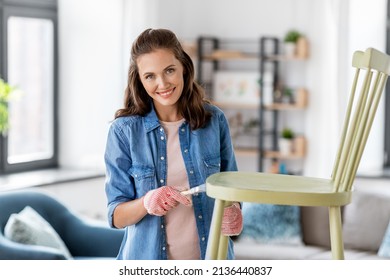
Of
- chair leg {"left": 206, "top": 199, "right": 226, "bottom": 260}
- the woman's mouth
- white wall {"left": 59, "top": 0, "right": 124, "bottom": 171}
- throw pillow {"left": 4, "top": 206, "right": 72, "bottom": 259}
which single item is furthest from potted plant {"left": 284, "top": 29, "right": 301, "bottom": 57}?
chair leg {"left": 206, "top": 199, "right": 226, "bottom": 260}

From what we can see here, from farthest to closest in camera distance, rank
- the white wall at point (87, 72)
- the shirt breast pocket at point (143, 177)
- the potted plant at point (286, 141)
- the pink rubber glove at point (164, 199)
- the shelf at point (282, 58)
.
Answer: the potted plant at point (286, 141)
the shelf at point (282, 58)
the white wall at point (87, 72)
the shirt breast pocket at point (143, 177)
the pink rubber glove at point (164, 199)

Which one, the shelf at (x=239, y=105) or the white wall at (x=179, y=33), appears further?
the shelf at (x=239, y=105)

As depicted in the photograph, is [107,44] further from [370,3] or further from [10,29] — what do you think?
[370,3]

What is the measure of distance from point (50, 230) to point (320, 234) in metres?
1.53

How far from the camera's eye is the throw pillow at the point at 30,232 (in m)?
3.92

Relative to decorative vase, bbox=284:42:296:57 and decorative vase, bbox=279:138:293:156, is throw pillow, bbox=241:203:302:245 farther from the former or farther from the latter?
decorative vase, bbox=284:42:296:57

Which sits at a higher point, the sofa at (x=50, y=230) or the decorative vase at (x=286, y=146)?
the decorative vase at (x=286, y=146)

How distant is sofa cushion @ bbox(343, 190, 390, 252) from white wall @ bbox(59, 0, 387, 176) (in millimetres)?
1015

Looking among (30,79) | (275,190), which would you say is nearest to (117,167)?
(275,190)

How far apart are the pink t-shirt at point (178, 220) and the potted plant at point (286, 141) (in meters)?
4.16

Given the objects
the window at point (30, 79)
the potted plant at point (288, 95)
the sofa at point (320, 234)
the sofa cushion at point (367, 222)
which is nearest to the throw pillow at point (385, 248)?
the sofa at point (320, 234)

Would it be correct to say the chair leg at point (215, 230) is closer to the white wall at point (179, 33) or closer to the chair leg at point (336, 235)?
the chair leg at point (336, 235)

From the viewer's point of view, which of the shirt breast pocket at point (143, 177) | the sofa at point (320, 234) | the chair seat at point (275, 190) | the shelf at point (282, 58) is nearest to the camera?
the chair seat at point (275, 190)

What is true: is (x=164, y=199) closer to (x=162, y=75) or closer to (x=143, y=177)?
(x=143, y=177)
